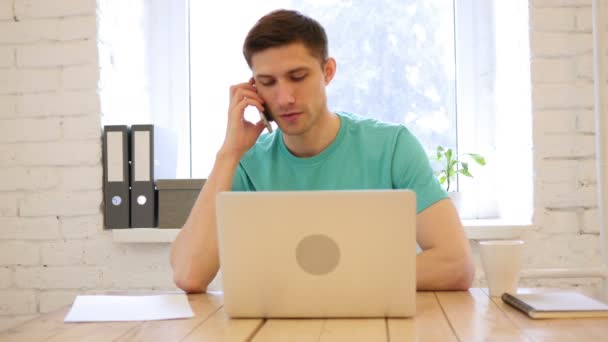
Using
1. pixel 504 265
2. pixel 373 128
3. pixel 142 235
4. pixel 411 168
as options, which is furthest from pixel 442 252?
pixel 142 235

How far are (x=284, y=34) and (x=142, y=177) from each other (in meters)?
0.86

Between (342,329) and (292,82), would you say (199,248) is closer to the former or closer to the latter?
(292,82)

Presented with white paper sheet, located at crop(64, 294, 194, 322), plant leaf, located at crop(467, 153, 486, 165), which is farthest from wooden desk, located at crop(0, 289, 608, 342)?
plant leaf, located at crop(467, 153, 486, 165)

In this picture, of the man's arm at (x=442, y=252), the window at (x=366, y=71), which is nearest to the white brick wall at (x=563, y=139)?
the window at (x=366, y=71)

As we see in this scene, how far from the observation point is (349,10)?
2625 mm

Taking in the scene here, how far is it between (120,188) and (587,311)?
1611 mm

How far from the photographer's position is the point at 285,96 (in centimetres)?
165

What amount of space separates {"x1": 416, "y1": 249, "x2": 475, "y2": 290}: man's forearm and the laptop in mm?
326

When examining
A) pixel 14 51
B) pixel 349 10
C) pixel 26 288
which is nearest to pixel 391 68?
pixel 349 10

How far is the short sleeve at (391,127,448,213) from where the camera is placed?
1.61 meters

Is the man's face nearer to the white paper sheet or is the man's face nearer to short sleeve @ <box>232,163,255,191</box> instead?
short sleeve @ <box>232,163,255,191</box>

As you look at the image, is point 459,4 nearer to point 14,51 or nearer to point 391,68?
point 391,68

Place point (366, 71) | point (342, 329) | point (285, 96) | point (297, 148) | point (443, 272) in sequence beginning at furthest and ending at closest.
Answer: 1. point (366, 71)
2. point (297, 148)
3. point (285, 96)
4. point (443, 272)
5. point (342, 329)

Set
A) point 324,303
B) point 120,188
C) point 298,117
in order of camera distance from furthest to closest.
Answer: point 120,188, point 298,117, point 324,303
